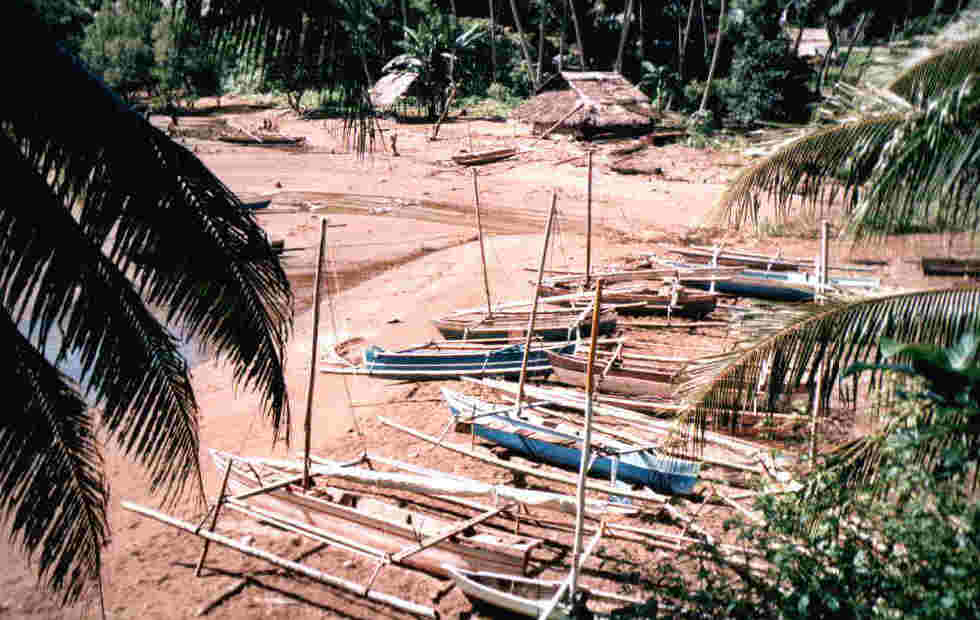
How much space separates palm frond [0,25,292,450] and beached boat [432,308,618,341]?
10440mm

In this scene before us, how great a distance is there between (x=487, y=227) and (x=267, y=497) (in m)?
15.4

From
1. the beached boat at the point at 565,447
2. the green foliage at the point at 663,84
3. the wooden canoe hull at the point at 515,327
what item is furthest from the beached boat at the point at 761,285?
the green foliage at the point at 663,84

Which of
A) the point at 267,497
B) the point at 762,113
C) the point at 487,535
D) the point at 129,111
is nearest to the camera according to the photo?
the point at 129,111

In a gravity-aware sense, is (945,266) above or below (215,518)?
above

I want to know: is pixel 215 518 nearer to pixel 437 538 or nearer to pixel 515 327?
pixel 437 538

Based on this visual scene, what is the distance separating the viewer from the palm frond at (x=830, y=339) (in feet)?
16.6

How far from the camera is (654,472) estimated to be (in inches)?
406

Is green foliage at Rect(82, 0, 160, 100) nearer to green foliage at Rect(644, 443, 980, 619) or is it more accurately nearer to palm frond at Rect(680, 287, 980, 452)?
palm frond at Rect(680, 287, 980, 452)

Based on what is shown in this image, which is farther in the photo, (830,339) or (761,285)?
(761,285)

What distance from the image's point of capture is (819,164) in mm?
5547

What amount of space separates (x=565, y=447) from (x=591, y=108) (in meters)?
22.2

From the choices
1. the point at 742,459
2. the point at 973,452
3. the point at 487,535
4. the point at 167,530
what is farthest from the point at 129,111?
the point at 742,459

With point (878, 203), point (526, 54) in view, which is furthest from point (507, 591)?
point (526, 54)

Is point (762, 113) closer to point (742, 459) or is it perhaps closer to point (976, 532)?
point (742, 459)
